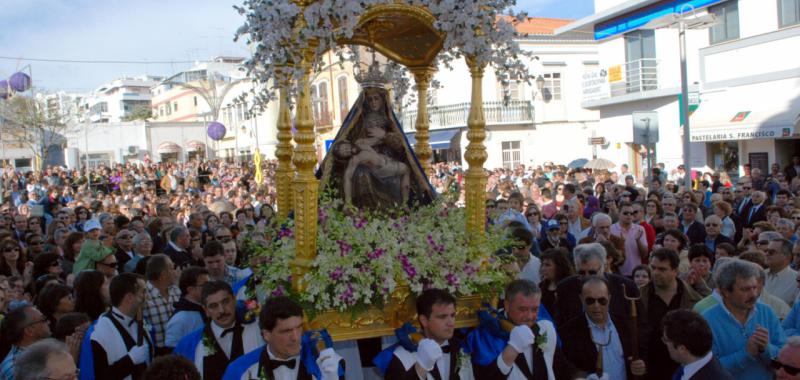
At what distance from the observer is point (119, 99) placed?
76000 millimetres

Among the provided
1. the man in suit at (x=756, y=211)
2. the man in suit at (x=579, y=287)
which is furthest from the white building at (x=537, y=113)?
the man in suit at (x=579, y=287)

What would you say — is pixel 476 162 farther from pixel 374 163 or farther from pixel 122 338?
pixel 122 338

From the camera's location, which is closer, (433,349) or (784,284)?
(433,349)

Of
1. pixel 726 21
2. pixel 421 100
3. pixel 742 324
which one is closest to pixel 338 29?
pixel 421 100

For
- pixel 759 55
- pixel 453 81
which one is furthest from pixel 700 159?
pixel 453 81

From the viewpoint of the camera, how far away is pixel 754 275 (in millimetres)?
4383

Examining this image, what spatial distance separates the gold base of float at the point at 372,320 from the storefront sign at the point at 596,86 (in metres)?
21.5

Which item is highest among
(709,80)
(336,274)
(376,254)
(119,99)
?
(119,99)

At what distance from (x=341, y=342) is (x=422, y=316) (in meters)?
0.89

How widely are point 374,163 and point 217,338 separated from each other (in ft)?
7.19

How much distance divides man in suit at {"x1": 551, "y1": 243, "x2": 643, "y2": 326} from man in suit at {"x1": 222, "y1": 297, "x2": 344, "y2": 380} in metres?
1.91

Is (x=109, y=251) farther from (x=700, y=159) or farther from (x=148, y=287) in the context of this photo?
(x=700, y=159)

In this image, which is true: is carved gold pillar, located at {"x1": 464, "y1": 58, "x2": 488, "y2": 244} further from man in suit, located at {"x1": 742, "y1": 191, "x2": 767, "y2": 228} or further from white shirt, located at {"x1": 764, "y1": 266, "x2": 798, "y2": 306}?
man in suit, located at {"x1": 742, "y1": 191, "x2": 767, "y2": 228}

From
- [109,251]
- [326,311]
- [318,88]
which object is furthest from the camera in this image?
[318,88]
